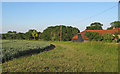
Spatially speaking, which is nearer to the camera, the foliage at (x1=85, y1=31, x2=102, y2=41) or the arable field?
the arable field

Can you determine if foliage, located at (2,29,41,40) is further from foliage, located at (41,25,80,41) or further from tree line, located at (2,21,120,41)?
foliage, located at (41,25,80,41)

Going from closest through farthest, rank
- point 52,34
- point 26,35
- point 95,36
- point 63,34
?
point 95,36 → point 63,34 → point 52,34 → point 26,35

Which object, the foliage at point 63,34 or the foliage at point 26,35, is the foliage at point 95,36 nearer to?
the foliage at point 63,34

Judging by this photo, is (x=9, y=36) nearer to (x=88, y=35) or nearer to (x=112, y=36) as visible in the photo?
(x=88, y=35)

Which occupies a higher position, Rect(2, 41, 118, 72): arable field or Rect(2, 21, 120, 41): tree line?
Rect(2, 21, 120, 41): tree line

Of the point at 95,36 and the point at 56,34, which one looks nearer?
the point at 95,36

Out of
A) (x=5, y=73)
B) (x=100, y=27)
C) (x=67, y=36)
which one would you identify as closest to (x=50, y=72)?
(x=5, y=73)

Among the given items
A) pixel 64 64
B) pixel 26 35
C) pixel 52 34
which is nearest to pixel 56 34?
pixel 52 34

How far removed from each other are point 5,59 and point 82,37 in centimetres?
3509

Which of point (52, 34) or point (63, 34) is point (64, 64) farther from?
point (52, 34)

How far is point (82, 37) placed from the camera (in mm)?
41969

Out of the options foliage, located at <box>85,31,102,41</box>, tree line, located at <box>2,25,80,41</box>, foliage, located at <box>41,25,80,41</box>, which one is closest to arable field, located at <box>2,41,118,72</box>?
foliage, located at <box>85,31,102,41</box>

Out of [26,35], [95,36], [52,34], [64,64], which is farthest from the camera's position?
[26,35]

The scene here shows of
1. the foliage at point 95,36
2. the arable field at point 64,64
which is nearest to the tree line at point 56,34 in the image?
the foliage at point 95,36
